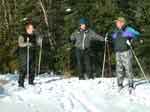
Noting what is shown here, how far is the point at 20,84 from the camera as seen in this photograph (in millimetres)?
15008

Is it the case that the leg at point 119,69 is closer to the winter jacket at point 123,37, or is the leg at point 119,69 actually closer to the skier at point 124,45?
the skier at point 124,45

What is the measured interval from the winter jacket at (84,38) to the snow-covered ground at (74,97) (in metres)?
1.24

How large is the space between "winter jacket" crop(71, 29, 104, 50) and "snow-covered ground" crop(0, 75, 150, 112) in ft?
4.06

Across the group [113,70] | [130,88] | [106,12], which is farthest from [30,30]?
[113,70]

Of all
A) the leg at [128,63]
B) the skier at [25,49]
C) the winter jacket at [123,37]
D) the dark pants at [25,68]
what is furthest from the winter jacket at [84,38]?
the leg at [128,63]

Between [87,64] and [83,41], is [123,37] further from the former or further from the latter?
[87,64]

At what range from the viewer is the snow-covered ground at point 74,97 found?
11992 mm

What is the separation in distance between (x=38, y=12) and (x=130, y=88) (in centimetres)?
1352

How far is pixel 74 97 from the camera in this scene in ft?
43.4

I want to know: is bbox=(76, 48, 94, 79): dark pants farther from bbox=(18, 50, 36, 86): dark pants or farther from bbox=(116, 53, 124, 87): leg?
bbox=(116, 53, 124, 87): leg

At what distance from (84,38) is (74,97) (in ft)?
11.1

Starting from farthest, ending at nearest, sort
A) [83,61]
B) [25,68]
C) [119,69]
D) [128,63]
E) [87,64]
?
1. [83,61]
2. [87,64]
3. [25,68]
4. [119,69]
5. [128,63]

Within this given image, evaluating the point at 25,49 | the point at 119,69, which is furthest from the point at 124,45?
the point at 25,49

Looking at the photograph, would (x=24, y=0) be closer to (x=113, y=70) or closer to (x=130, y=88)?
(x=113, y=70)
